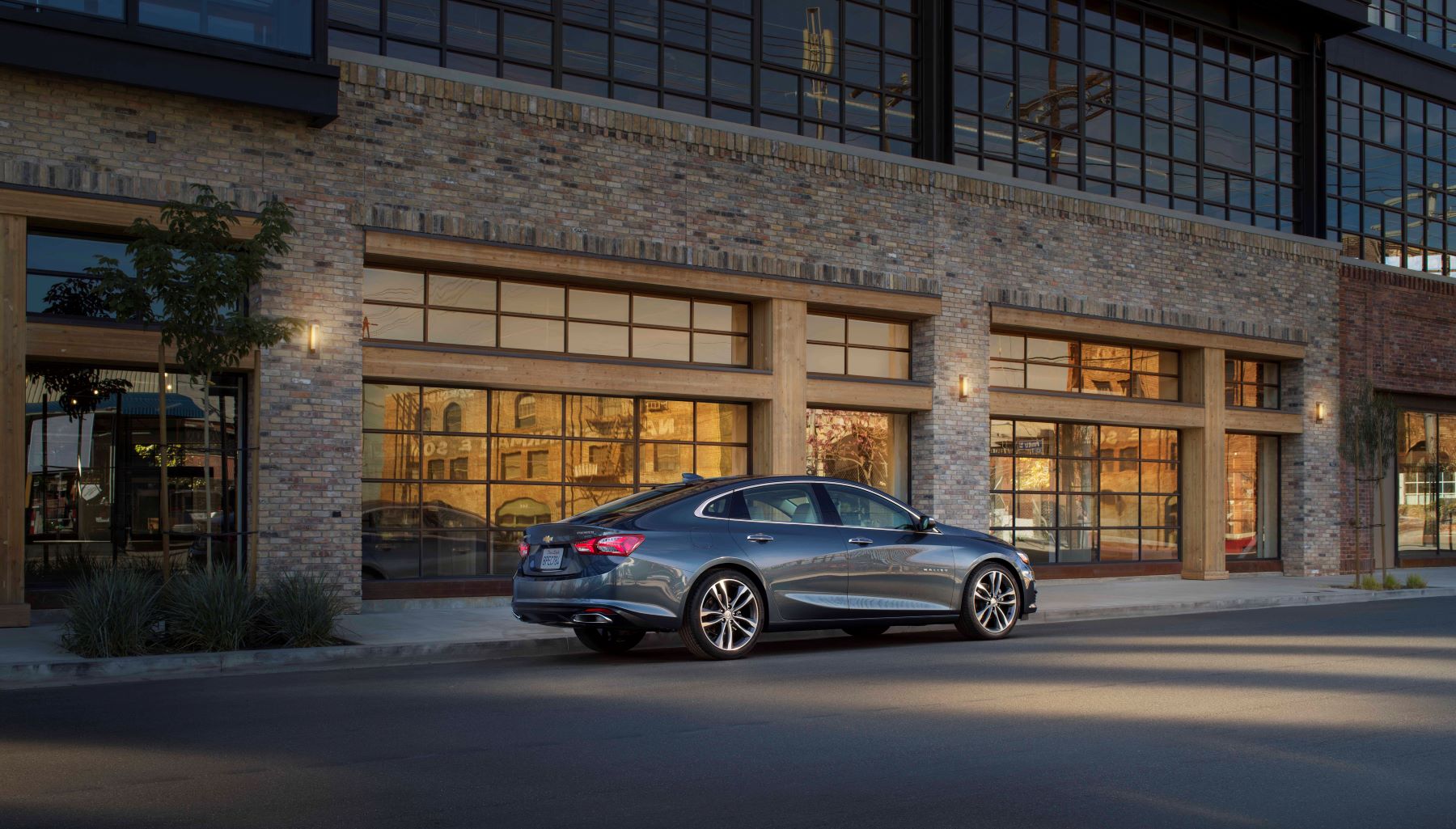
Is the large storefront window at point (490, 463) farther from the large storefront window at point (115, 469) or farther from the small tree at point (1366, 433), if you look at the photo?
the small tree at point (1366, 433)

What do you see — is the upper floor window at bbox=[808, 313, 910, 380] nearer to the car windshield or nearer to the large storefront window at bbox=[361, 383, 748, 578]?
the large storefront window at bbox=[361, 383, 748, 578]

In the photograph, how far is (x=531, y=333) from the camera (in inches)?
657

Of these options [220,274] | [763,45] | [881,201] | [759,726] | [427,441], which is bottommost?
[759,726]

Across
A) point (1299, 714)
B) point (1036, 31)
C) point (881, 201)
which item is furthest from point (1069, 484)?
point (1299, 714)

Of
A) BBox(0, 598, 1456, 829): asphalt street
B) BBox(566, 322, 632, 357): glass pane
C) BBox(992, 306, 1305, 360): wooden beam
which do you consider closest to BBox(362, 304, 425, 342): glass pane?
BBox(566, 322, 632, 357): glass pane

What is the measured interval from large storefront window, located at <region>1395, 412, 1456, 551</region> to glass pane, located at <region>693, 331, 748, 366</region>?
15715 mm

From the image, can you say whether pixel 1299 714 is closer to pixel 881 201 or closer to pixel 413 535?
pixel 413 535

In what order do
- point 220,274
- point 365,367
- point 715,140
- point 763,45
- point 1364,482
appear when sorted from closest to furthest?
point 220,274 → point 365,367 → point 715,140 → point 763,45 → point 1364,482

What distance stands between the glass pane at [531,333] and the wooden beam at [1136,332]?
723 centimetres

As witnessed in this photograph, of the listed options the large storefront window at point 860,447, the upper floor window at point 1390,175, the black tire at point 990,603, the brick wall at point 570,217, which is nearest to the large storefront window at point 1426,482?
the upper floor window at point 1390,175

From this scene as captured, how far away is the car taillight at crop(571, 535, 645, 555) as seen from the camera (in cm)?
1045

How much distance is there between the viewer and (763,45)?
19.0 metres

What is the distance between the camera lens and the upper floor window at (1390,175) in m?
26.4

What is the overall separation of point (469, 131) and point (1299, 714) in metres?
11.5
